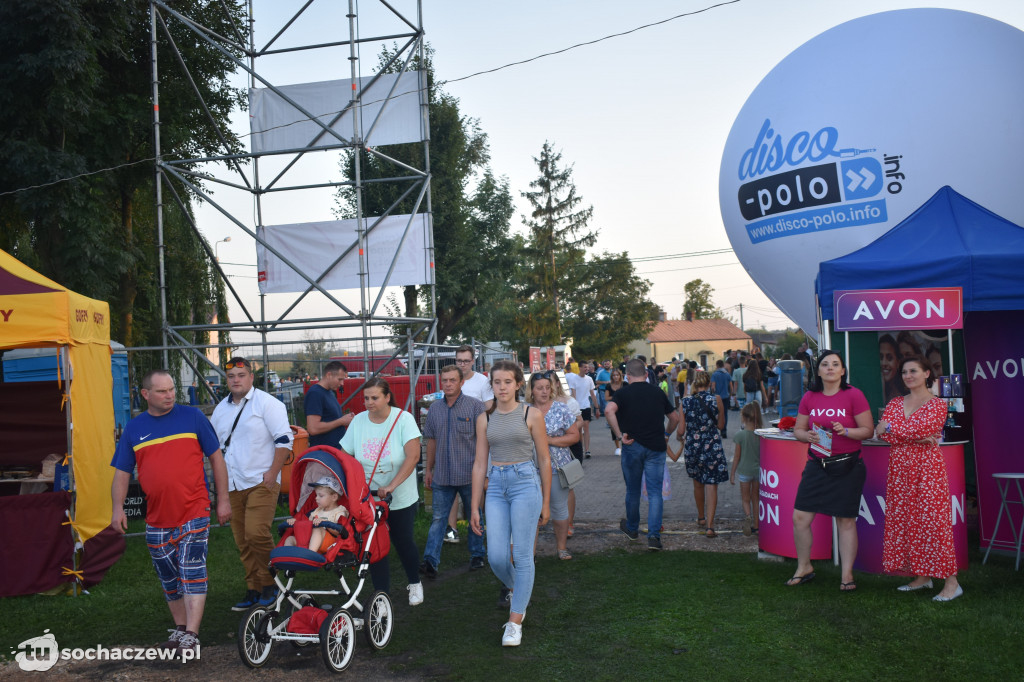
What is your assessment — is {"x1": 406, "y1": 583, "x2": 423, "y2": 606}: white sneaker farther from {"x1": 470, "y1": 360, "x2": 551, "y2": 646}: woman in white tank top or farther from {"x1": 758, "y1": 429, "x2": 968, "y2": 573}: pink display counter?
{"x1": 758, "y1": 429, "x2": 968, "y2": 573}: pink display counter

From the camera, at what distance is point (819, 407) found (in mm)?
6336

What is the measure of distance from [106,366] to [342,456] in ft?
13.7

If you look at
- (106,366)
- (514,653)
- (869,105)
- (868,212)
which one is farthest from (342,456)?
(869,105)

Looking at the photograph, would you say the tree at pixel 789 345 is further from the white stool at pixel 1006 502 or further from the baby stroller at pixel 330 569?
the baby stroller at pixel 330 569

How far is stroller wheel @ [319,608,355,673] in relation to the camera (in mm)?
4793

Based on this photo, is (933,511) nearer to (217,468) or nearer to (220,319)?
(217,468)

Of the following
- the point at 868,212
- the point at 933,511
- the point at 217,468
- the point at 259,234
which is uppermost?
the point at 259,234

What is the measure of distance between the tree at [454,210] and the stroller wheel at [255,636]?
23590 millimetres

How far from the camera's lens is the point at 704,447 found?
866 cm

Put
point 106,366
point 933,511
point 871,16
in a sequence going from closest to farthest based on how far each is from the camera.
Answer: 1. point 933,511
2. point 106,366
3. point 871,16

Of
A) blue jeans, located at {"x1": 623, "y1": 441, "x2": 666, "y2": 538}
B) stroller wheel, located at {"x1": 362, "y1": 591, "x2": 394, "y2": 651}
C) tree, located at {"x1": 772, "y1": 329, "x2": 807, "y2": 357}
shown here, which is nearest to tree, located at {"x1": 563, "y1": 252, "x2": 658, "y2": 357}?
tree, located at {"x1": 772, "y1": 329, "x2": 807, "y2": 357}

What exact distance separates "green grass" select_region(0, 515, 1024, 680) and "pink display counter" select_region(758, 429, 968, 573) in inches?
8.5

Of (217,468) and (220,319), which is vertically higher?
(220,319)

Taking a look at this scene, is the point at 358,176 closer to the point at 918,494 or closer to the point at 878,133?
the point at 878,133
